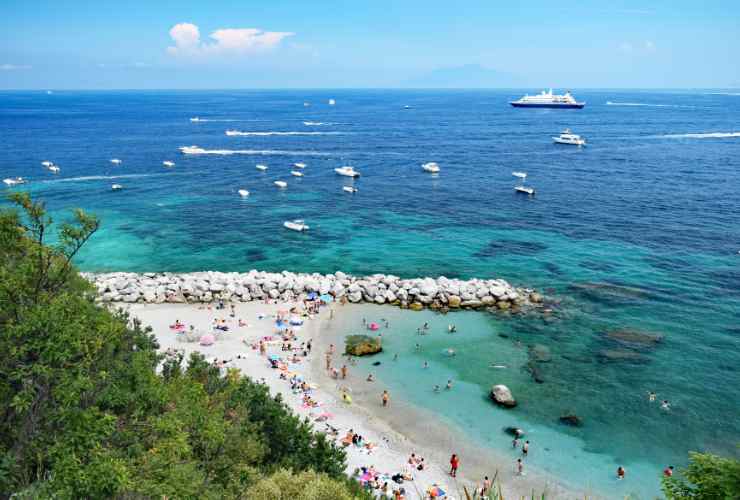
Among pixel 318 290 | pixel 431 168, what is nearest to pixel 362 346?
pixel 318 290

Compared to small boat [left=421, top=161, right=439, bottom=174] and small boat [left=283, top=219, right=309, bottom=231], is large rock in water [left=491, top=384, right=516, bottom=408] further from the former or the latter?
small boat [left=421, top=161, right=439, bottom=174]

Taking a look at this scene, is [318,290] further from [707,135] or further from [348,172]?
[707,135]

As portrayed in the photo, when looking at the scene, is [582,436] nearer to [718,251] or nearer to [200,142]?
[718,251]

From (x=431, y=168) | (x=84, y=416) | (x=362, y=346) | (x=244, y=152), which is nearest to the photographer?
(x=84, y=416)

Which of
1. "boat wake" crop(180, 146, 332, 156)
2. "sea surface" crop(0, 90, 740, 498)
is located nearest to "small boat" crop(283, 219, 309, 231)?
"sea surface" crop(0, 90, 740, 498)

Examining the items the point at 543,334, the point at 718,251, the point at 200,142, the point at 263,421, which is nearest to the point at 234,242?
the point at 543,334
